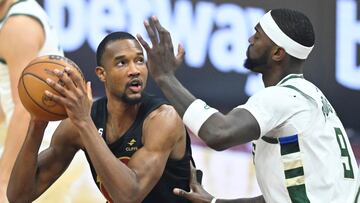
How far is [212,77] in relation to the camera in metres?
7.88

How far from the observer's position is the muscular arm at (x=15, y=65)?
259 inches

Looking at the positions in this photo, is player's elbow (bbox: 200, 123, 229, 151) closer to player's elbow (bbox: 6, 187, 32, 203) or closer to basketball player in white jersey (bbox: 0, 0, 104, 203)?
player's elbow (bbox: 6, 187, 32, 203)

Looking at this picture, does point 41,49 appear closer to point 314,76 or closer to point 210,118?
point 210,118

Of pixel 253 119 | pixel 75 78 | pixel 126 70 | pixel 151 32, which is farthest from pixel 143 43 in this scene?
pixel 126 70

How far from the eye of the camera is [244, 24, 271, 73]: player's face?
513 centimetres

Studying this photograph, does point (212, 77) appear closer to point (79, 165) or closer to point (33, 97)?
point (79, 165)

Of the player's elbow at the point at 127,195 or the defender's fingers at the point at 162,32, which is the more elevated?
the defender's fingers at the point at 162,32

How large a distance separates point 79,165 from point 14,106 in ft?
2.66

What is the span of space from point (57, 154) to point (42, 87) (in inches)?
35.0

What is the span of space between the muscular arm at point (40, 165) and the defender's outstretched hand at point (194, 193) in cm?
70

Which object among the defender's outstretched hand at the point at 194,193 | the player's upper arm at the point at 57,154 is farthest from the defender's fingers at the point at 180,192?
the player's upper arm at the point at 57,154

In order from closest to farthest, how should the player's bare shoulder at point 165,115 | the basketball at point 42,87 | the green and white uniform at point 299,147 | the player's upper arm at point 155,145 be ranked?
1. the green and white uniform at point 299,147
2. the basketball at point 42,87
3. the player's upper arm at point 155,145
4. the player's bare shoulder at point 165,115

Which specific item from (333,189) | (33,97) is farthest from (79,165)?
(333,189)

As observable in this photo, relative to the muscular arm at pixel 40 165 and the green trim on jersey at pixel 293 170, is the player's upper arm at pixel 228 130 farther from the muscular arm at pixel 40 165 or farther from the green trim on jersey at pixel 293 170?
the muscular arm at pixel 40 165
